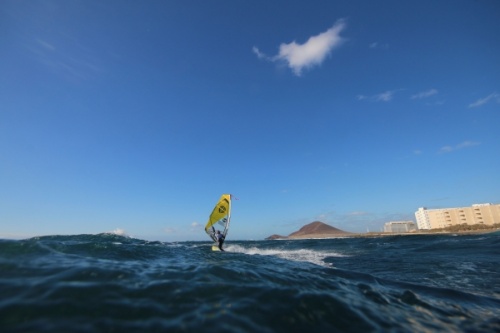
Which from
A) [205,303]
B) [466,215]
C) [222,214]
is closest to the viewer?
[205,303]

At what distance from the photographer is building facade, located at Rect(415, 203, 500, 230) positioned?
547 feet

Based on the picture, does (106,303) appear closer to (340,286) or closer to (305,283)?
(305,283)

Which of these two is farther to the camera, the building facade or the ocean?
the building facade

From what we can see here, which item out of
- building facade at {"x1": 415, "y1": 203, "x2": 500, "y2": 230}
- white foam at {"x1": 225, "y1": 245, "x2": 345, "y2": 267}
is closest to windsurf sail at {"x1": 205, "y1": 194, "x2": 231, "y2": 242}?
white foam at {"x1": 225, "y1": 245, "x2": 345, "y2": 267}

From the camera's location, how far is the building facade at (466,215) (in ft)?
547

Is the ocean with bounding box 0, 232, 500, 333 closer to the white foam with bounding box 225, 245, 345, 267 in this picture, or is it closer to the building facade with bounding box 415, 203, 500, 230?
the white foam with bounding box 225, 245, 345, 267

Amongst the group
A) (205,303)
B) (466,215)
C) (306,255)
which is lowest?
(306,255)

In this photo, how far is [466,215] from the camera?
175 m

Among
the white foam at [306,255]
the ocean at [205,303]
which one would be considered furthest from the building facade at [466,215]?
the ocean at [205,303]

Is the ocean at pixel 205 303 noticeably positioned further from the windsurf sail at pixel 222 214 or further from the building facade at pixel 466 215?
the building facade at pixel 466 215

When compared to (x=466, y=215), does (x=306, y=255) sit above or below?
below

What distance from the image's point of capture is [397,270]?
694 inches

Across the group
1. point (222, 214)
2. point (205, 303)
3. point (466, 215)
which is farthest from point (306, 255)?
point (466, 215)

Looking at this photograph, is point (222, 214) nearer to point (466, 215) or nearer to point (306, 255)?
point (306, 255)
